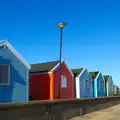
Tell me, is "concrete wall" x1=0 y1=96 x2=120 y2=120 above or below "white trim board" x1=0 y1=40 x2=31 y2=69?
below

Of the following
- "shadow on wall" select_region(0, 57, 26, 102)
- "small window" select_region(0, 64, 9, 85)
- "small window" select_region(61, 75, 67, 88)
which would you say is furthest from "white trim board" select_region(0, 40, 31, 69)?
"small window" select_region(61, 75, 67, 88)

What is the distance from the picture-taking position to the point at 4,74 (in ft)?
69.5

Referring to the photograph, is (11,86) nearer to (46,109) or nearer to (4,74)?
(4,74)

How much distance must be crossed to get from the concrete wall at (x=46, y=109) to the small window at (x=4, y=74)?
674 cm

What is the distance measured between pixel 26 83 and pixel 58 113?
9910 mm

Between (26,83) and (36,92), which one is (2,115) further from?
(36,92)

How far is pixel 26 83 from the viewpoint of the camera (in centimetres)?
2302

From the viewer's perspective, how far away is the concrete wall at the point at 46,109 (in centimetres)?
1025

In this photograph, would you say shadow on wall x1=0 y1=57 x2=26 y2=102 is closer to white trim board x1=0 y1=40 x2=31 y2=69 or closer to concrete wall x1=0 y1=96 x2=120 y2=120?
white trim board x1=0 y1=40 x2=31 y2=69

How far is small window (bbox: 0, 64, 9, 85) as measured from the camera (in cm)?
2098

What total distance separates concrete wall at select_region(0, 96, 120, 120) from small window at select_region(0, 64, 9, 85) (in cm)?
674

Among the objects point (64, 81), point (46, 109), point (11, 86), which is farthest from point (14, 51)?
point (64, 81)

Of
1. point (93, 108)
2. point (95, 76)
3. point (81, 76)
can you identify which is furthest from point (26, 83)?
point (95, 76)

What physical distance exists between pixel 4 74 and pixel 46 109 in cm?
932
